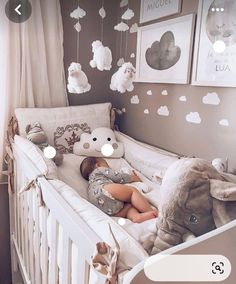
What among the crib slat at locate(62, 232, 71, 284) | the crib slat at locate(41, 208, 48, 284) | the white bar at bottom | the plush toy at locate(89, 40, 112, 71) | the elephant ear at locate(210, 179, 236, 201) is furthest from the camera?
the plush toy at locate(89, 40, 112, 71)

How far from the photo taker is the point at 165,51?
150 centimetres

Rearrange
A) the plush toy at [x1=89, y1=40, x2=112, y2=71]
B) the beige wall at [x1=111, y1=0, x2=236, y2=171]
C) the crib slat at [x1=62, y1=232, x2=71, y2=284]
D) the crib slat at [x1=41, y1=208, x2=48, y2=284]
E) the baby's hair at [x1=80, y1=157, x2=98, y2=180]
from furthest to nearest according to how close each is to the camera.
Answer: the baby's hair at [x1=80, y1=157, x2=98, y2=180]
the plush toy at [x1=89, y1=40, x2=112, y2=71]
the beige wall at [x1=111, y1=0, x2=236, y2=171]
the crib slat at [x1=41, y1=208, x2=48, y2=284]
the crib slat at [x1=62, y1=232, x2=71, y2=284]

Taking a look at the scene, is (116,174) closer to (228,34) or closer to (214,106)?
(214,106)

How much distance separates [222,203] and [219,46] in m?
0.77

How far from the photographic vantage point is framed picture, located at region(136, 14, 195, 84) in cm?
136

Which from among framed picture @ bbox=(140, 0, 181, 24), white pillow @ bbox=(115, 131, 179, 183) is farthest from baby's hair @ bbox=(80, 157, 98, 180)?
framed picture @ bbox=(140, 0, 181, 24)

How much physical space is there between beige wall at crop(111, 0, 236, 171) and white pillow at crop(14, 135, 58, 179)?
66 centimetres

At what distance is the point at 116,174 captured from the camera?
4.32ft

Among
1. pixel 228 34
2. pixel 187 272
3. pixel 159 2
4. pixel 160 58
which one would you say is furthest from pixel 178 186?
pixel 159 2

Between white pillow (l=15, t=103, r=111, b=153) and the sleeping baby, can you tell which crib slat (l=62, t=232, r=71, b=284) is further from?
white pillow (l=15, t=103, r=111, b=153)

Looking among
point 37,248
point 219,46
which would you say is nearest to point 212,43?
point 219,46

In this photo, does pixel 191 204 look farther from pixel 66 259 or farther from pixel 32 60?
pixel 32 60

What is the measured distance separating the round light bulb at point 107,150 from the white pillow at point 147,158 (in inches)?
3.5

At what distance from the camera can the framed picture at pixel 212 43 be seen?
3.67 ft
